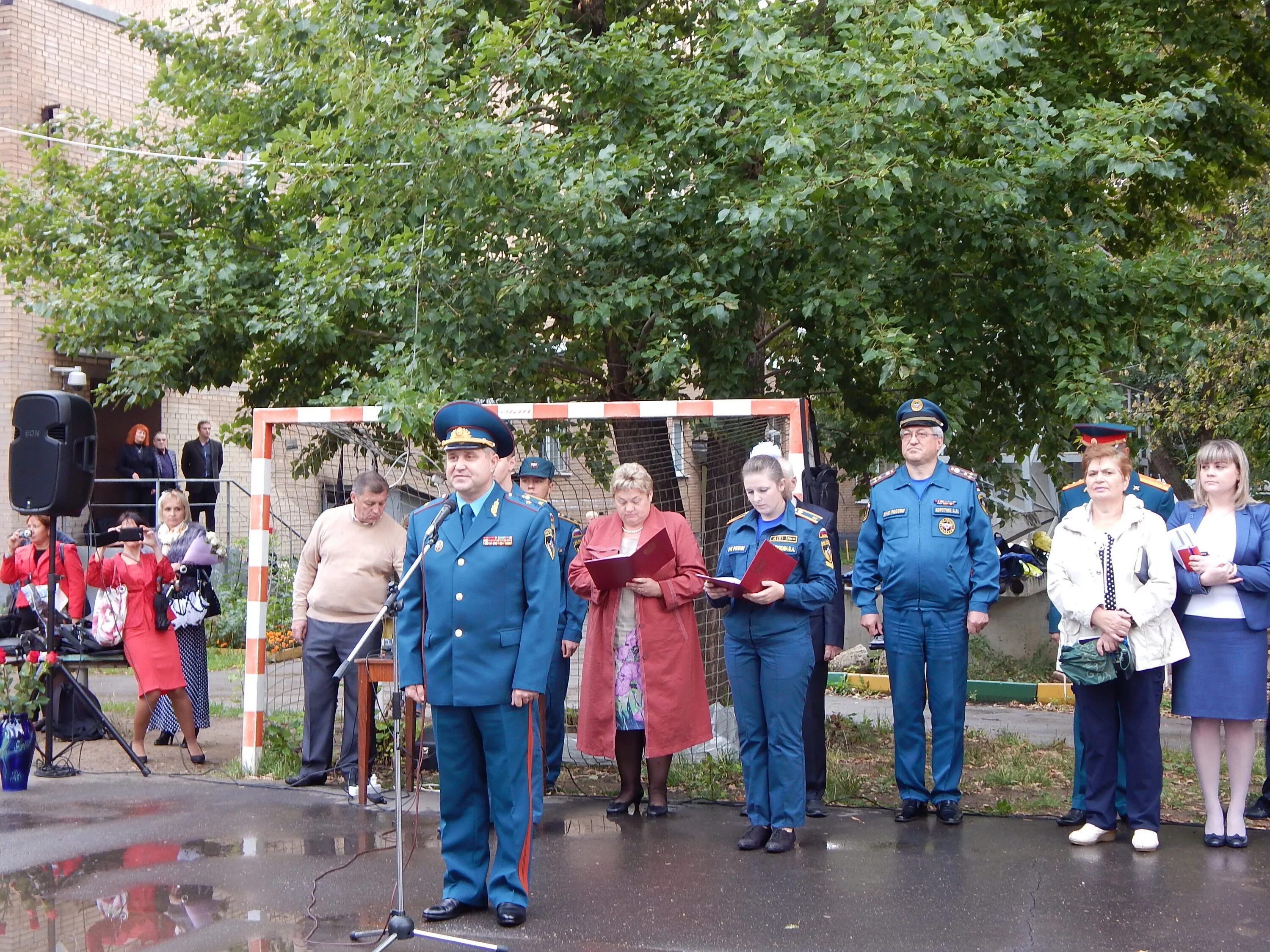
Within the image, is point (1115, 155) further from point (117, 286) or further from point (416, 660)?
point (117, 286)

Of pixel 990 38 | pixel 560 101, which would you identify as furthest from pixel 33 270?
pixel 990 38

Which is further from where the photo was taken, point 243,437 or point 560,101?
point 243,437

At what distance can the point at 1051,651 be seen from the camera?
13750mm

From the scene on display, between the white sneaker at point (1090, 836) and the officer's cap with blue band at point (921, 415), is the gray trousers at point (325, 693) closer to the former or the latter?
the officer's cap with blue band at point (921, 415)

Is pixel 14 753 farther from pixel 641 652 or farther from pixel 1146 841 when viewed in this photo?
pixel 1146 841

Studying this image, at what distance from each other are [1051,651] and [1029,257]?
21.2 feet

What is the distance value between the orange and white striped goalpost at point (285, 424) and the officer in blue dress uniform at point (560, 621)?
0.39 metres

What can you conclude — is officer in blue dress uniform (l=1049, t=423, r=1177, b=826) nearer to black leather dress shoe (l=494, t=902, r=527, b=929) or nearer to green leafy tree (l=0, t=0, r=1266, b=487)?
green leafy tree (l=0, t=0, r=1266, b=487)

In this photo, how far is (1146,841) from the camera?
20.5 feet

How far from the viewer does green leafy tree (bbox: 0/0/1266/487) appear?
7.77 meters

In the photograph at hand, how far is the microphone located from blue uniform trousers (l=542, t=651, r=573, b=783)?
257 centimetres

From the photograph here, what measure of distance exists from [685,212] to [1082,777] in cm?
415

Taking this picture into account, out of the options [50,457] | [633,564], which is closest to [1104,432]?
[633,564]

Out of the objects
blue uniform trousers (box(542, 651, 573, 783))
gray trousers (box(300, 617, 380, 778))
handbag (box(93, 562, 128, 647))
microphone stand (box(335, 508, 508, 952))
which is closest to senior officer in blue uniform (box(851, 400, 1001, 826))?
blue uniform trousers (box(542, 651, 573, 783))
